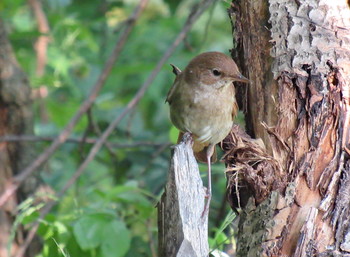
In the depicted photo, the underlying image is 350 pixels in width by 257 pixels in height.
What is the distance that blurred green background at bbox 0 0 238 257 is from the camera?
3611 mm

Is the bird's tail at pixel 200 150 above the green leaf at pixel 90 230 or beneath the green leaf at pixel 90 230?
above

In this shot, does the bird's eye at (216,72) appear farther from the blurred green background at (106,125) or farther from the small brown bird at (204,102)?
the blurred green background at (106,125)

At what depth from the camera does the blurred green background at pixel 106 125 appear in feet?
11.8

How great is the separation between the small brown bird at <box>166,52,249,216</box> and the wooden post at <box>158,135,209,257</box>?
0.52m

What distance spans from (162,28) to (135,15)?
6.47ft

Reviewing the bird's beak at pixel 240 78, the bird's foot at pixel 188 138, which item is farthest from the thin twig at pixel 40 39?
the bird's beak at pixel 240 78

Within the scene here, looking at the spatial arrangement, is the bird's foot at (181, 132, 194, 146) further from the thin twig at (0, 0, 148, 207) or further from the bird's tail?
the thin twig at (0, 0, 148, 207)

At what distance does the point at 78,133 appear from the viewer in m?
5.66

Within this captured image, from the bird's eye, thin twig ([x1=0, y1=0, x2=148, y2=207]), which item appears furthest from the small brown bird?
thin twig ([x1=0, y1=0, x2=148, y2=207])

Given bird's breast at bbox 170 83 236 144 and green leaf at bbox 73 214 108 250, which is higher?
bird's breast at bbox 170 83 236 144

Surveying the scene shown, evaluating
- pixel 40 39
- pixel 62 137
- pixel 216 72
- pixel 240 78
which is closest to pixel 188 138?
pixel 216 72

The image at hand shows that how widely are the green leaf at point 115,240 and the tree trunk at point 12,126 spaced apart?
3.74ft

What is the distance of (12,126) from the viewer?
15.3ft

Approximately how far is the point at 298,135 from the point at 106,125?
9.91 feet
